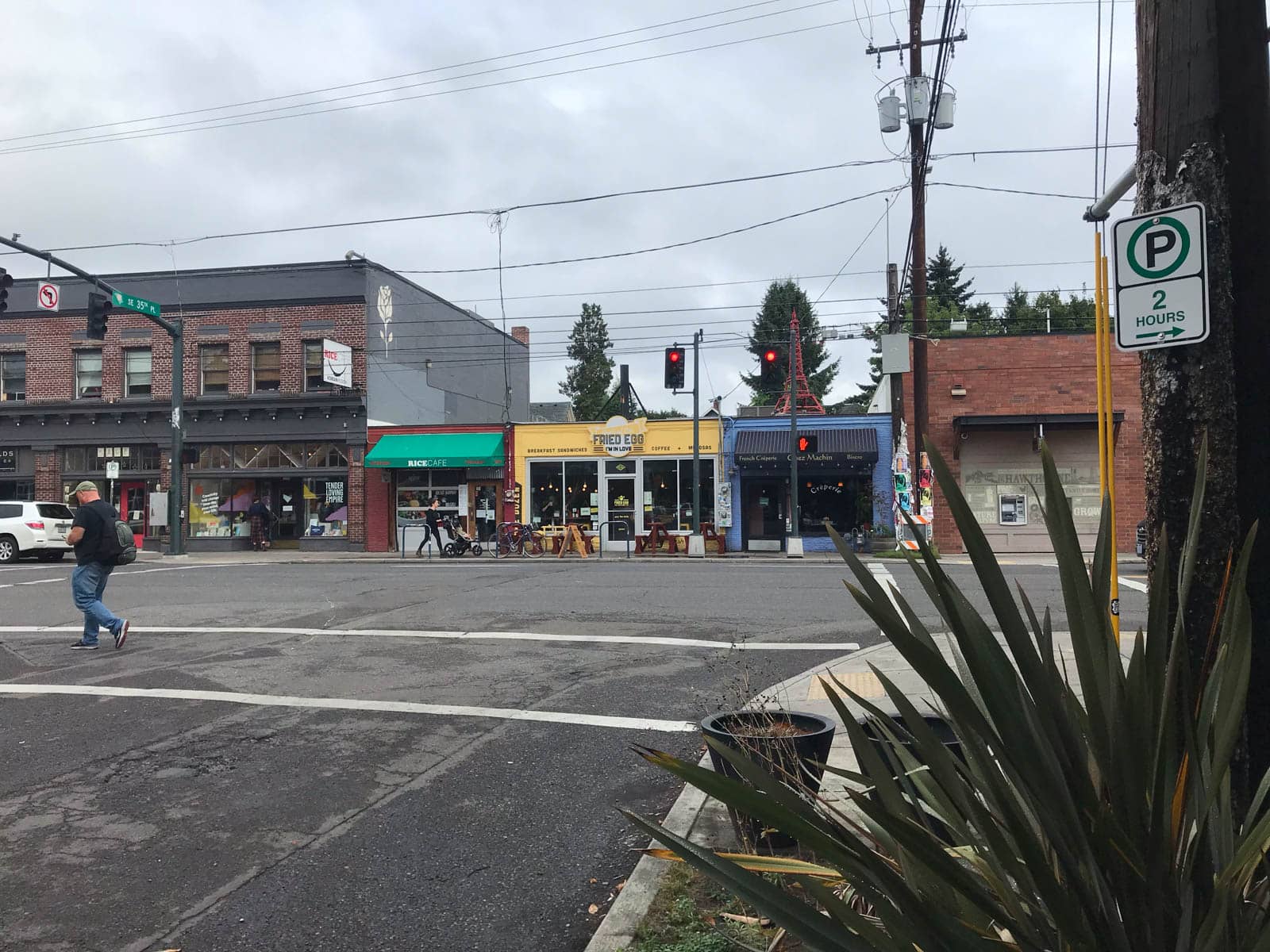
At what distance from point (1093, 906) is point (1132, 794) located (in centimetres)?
22

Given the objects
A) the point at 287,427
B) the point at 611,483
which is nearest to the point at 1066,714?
the point at 611,483

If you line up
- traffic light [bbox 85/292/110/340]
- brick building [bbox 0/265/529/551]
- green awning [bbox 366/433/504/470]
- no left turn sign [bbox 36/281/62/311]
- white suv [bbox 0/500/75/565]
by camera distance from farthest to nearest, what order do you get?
brick building [bbox 0/265/529/551], no left turn sign [bbox 36/281/62/311], green awning [bbox 366/433/504/470], white suv [bbox 0/500/75/565], traffic light [bbox 85/292/110/340]

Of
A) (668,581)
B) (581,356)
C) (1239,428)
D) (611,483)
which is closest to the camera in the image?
(1239,428)

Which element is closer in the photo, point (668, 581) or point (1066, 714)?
point (1066, 714)

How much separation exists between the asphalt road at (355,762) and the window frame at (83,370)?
21.0m

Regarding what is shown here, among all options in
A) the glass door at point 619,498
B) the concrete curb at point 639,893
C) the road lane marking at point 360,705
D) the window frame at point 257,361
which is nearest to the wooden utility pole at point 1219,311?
the concrete curb at point 639,893

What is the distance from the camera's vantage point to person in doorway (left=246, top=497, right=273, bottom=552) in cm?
2909

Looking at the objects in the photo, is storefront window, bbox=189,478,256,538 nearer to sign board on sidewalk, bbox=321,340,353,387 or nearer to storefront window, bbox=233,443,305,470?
storefront window, bbox=233,443,305,470

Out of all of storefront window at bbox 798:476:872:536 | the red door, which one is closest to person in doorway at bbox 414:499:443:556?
storefront window at bbox 798:476:872:536

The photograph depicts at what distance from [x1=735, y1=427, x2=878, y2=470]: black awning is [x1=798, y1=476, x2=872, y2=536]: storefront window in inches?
28.0

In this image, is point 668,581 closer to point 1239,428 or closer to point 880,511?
point 880,511

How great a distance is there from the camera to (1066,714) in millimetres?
1778

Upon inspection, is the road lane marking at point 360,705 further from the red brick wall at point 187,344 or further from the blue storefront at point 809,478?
the red brick wall at point 187,344

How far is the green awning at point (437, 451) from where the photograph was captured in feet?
90.1
